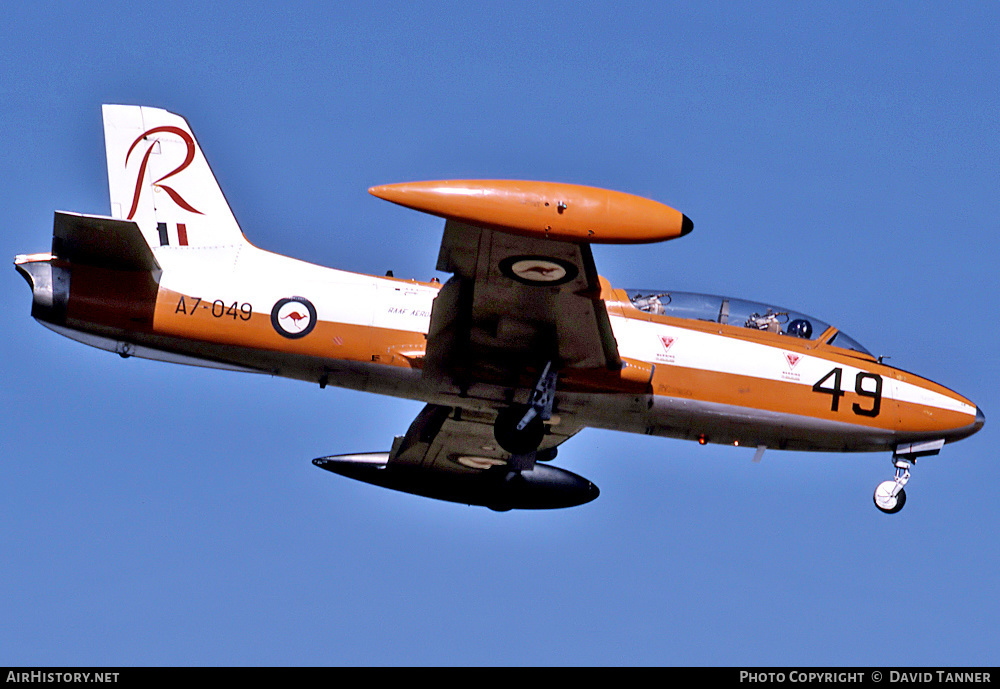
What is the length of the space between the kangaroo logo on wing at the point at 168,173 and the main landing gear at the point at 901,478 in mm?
11479

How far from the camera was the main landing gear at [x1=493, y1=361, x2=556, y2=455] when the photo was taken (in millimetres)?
18578

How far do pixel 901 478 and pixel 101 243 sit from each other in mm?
12669

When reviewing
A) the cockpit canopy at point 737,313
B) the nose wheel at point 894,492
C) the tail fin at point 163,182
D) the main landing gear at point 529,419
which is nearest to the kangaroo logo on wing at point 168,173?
the tail fin at point 163,182

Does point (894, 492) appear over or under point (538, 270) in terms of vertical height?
under

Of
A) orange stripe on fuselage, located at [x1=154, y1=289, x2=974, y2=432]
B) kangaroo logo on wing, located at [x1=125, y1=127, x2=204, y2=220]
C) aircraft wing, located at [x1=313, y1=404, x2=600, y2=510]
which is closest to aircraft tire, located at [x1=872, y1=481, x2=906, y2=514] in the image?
orange stripe on fuselage, located at [x1=154, y1=289, x2=974, y2=432]

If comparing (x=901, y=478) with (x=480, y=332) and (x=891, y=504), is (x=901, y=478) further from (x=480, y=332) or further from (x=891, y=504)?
(x=480, y=332)

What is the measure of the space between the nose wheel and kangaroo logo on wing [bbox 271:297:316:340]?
9.28m

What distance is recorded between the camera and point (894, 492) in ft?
66.3

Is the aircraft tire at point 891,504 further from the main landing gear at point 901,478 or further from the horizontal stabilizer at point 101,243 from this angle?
the horizontal stabilizer at point 101,243

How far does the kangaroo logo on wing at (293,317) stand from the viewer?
730 inches

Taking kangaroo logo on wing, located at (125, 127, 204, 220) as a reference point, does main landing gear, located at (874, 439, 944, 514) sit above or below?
below
